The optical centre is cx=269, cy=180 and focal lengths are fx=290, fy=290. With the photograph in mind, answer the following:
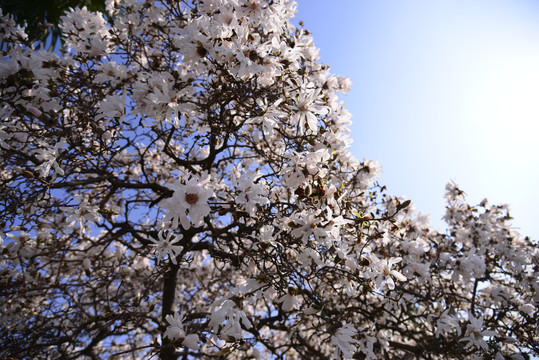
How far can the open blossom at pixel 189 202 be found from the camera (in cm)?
154

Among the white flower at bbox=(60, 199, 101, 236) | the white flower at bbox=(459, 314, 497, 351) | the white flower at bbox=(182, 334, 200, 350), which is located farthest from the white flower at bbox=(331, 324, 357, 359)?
the white flower at bbox=(60, 199, 101, 236)

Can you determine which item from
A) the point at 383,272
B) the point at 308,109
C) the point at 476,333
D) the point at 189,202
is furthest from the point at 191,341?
the point at 476,333

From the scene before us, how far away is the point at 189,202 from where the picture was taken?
63.2 inches

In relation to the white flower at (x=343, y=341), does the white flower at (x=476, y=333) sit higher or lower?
higher

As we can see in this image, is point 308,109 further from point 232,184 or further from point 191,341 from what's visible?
point 191,341

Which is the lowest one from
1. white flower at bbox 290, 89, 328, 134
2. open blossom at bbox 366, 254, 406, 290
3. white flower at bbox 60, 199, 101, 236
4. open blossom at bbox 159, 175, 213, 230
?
open blossom at bbox 366, 254, 406, 290

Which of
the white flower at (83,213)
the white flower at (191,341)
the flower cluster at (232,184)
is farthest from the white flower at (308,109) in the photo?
the white flower at (83,213)

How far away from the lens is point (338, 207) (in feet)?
6.87

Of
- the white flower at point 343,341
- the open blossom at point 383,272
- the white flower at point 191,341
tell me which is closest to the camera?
the white flower at point 191,341

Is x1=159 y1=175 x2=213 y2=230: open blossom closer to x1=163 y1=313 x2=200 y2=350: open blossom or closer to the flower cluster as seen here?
the flower cluster

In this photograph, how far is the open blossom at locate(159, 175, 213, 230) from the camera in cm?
154

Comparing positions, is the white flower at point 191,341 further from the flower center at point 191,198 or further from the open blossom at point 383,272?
the open blossom at point 383,272

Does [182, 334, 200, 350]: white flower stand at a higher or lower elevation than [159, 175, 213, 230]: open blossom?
lower

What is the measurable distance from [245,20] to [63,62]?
74.7 inches
